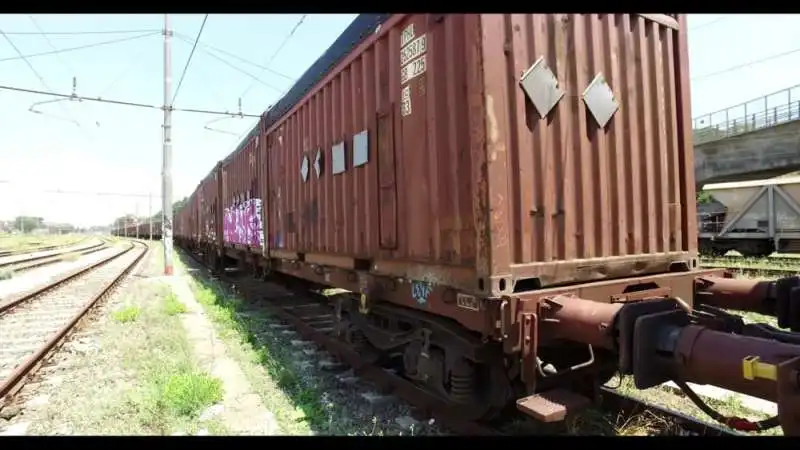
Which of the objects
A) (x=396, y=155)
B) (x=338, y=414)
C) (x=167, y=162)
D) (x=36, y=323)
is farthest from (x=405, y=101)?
(x=167, y=162)

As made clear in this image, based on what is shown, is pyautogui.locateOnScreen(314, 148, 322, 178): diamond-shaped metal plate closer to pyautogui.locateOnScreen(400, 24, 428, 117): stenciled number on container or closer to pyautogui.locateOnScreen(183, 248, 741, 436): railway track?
pyautogui.locateOnScreen(183, 248, 741, 436): railway track

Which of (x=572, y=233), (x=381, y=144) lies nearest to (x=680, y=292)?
(x=572, y=233)

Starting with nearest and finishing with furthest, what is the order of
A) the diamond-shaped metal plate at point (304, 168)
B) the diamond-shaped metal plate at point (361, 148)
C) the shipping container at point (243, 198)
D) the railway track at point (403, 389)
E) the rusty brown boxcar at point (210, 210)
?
the railway track at point (403, 389) → the diamond-shaped metal plate at point (361, 148) → the diamond-shaped metal plate at point (304, 168) → the shipping container at point (243, 198) → the rusty brown boxcar at point (210, 210)

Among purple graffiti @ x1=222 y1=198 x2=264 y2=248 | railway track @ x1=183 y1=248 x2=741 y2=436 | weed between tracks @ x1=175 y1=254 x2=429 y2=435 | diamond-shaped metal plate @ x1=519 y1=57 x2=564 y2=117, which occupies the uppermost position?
diamond-shaped metal plate @ x1=519 y1=57 x2=564 y2=117

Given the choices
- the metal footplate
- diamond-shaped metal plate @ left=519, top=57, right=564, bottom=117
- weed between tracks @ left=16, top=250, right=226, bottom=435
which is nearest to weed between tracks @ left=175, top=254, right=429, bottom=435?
weed between tracks @ left=16, top=250, right=226, bottom=435

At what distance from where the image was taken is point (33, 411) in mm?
5055

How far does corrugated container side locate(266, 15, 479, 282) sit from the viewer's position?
3615mm

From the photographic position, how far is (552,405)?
324 centimetres

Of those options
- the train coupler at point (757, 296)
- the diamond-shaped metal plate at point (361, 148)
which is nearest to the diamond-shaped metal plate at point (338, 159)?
the diamond-shaped metal plate at point (361, 148)

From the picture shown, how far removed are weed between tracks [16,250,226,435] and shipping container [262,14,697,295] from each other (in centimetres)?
200

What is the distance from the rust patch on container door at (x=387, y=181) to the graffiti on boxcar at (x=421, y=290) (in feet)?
1.45

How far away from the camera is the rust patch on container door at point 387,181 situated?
177 inches

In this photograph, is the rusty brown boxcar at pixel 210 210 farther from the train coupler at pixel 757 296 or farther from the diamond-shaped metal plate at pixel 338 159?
the train coupler at pixel 757 296
